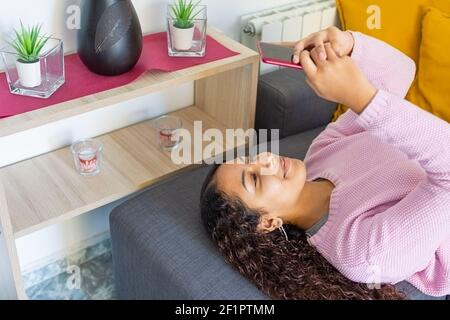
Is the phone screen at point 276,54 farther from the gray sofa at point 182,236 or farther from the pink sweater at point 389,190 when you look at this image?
the gray sofa at point 182,236

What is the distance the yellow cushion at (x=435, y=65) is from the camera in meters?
1.59

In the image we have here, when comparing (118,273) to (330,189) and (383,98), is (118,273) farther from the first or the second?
(383,98)

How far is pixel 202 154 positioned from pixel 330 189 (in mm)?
373

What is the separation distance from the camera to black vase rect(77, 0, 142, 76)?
121cm

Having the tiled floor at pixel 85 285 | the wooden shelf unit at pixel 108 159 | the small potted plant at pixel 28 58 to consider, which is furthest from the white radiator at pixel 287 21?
the tiled floor at pixel 85 285

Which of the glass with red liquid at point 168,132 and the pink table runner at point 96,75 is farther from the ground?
the pink table runner at point 96,75

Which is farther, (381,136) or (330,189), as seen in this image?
(330,189)

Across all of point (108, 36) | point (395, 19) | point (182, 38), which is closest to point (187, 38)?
point (182, 38)

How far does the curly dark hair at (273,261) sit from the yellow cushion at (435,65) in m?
0.69

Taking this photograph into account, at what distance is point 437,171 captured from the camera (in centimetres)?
107

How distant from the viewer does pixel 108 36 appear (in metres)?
1.23

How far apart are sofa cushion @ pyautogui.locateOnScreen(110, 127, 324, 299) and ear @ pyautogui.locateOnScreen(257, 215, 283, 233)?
0.36 feet
